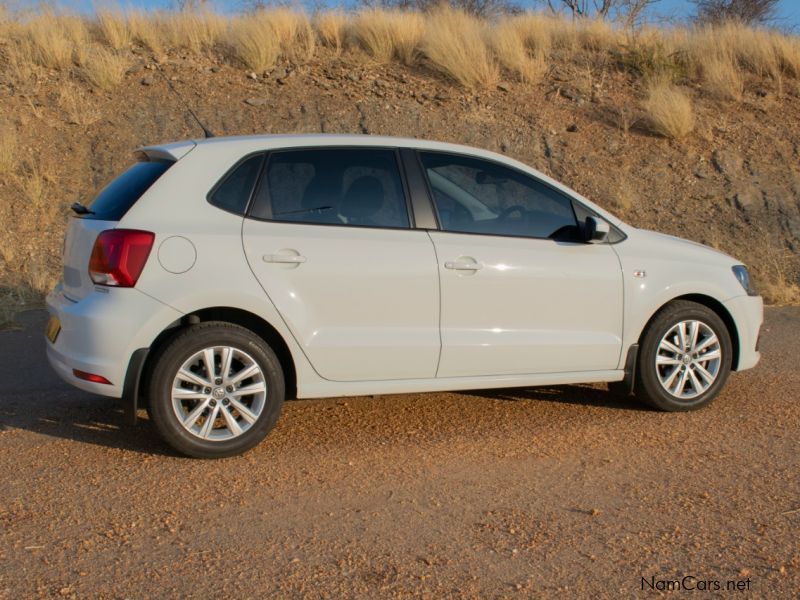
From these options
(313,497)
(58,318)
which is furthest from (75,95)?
(313,497)

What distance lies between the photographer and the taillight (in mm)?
5055

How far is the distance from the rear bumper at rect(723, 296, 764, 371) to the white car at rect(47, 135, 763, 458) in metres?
0.12

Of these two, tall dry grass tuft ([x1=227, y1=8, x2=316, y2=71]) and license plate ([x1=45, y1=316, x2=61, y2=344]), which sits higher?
tall dry grass tuft ([x1=227, y1=8, x2=316, y2=71])

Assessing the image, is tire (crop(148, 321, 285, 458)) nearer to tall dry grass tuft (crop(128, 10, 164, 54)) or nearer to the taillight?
the taillight

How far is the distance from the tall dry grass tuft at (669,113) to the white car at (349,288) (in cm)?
1016

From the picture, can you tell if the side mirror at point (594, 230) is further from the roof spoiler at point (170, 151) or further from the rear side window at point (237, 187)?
the roof spoiler at point (170, 151)

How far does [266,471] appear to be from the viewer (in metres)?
5.14

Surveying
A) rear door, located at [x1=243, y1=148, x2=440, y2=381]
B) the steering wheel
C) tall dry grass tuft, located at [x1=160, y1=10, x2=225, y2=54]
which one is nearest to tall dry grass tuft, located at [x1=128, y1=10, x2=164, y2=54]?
tall dry grass tuft, located at [x1=160, y1=10, x2=225, y2=54]

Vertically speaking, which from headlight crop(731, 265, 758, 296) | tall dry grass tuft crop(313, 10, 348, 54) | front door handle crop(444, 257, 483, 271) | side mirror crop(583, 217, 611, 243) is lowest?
headlight crop(731, 265, 758, 296)

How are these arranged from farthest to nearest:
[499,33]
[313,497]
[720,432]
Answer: [499,33], [720,432], [313,497]

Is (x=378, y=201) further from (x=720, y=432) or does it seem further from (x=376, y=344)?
(x=720, y=432)

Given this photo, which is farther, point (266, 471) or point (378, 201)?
point (378, 201)

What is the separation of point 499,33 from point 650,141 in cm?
391

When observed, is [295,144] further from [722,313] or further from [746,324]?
[746,324]
